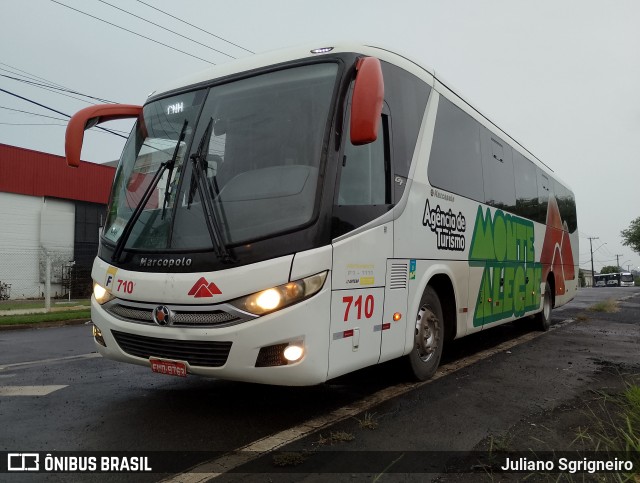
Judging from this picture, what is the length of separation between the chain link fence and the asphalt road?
20.9m

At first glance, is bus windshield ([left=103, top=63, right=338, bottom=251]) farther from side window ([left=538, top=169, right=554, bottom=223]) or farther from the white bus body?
the white bus body

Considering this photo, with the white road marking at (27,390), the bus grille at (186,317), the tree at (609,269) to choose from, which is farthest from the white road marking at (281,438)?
the tree at (609,269)

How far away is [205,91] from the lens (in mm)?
4711

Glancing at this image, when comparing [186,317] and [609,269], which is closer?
[186,317]

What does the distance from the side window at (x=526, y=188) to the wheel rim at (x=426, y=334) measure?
400cm

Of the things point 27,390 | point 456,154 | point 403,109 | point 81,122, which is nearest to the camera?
point 81,122

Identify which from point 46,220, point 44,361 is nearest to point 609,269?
point 46,220

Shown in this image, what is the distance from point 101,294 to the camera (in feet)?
14.6

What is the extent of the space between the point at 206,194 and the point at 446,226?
3033 mm

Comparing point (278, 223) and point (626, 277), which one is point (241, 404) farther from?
point (626, 277)

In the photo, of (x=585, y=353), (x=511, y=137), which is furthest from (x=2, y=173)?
(x=585, y=353)

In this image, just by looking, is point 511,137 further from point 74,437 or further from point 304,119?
point 74,437

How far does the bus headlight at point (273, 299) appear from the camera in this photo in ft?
12.0

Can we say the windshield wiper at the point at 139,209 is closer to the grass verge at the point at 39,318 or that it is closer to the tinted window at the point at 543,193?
the tinted window at the point at 543,193
